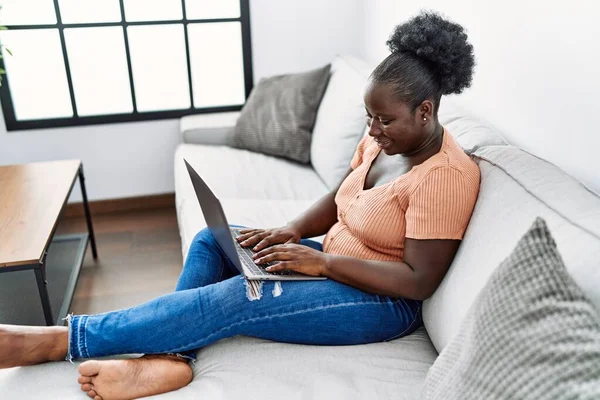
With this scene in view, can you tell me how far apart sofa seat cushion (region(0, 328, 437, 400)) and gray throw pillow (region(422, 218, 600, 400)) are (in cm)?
27

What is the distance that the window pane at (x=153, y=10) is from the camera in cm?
A: 292

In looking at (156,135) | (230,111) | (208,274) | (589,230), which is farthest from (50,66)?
(589,230)

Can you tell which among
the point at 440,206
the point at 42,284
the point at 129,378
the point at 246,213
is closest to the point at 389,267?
the point at 440,206

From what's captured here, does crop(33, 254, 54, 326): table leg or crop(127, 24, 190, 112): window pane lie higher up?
crop(127, 24, 190, 112): window pane

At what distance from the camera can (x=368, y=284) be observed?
4.54ft

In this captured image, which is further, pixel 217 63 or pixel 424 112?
pixel 217 63

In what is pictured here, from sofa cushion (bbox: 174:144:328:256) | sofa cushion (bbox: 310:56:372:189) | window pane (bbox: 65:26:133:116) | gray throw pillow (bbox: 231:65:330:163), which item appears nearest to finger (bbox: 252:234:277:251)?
sofa cushion (bbox: 174:144:328:256)

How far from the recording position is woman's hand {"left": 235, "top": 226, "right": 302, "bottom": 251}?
1591 mm

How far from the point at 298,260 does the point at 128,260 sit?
146 centimetres

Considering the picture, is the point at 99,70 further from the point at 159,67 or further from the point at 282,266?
the point at 282,266

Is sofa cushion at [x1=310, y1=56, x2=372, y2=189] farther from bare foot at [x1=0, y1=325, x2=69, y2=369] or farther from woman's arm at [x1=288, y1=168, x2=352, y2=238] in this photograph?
bare foot at [x1=0, y1=325, x2=69, y2=369]

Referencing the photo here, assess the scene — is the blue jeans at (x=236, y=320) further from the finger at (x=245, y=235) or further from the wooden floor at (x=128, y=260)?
the wooden floor at (x=128, y=260)

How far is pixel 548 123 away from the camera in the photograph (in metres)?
1.57

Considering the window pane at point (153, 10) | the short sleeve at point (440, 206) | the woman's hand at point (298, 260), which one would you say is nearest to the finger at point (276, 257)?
the woman's hand at point (298, 260)
